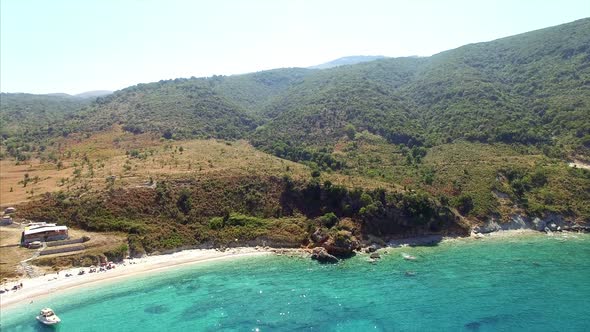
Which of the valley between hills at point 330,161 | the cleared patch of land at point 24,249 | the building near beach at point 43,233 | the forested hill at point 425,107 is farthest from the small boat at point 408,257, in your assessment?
the forested hill at point 425,107

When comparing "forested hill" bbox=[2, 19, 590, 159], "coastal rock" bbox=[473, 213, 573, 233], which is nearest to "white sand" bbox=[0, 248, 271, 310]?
"coastal rock" bbox=[473, 213, 573, 233]

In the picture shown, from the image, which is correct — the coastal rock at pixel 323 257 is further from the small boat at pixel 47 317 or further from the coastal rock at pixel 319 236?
the small boat at pixel 47 317

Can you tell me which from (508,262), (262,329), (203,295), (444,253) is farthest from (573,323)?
(203,295)

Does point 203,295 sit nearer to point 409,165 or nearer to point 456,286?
point 456,286

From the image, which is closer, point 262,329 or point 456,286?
point 262,329

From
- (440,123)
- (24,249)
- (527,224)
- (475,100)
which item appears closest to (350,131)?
(440,123)

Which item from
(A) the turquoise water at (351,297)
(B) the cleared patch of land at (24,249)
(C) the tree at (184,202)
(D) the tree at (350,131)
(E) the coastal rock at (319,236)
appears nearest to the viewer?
(A) the turquoise water at (351,297)

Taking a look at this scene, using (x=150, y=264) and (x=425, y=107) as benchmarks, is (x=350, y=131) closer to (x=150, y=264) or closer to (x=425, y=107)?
(x=425, y=107)

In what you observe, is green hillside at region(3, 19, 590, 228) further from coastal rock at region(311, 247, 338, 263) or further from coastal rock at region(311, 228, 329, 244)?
coastal rock at region(311, 247, 338, 263)
